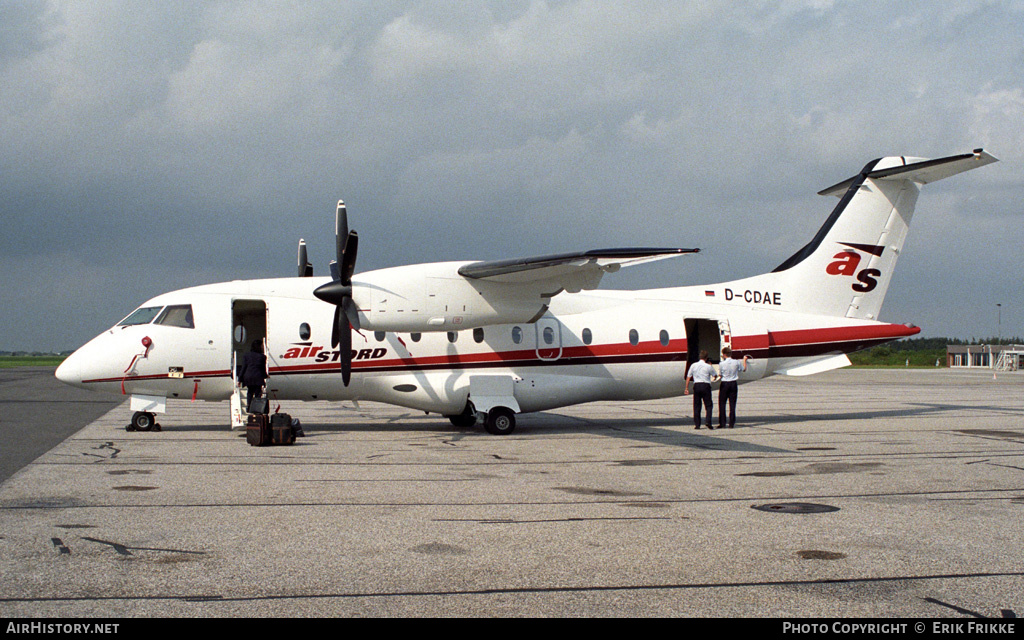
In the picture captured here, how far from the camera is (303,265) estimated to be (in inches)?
821

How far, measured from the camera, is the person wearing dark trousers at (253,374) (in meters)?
17.3

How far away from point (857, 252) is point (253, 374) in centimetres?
1563

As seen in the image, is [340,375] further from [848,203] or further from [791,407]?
[791,407]

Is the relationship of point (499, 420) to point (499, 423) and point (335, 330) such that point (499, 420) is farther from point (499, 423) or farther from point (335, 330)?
point (335, 330)

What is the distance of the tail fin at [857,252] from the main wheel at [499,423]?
7332 mm

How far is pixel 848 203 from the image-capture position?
21578 millimetres

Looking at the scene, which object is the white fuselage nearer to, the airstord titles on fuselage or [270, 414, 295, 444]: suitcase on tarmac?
the airstord titles on fuselage

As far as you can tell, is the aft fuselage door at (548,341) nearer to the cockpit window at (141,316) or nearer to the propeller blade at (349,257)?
the propeller blade at (349,257)

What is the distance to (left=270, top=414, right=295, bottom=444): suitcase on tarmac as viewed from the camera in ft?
51.3

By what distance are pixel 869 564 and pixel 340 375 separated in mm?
13222

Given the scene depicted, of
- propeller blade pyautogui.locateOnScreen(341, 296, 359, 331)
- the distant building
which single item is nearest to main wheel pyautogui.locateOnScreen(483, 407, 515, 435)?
propeller blade pyautogui.locateOnScreen(341, 296, 359, 331)

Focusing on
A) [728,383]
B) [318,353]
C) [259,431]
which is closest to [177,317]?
[318,353]

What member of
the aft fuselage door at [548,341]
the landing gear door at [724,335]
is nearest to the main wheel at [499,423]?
the aft fuselage door at [548,341]

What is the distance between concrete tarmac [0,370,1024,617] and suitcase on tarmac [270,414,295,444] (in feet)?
2.46
